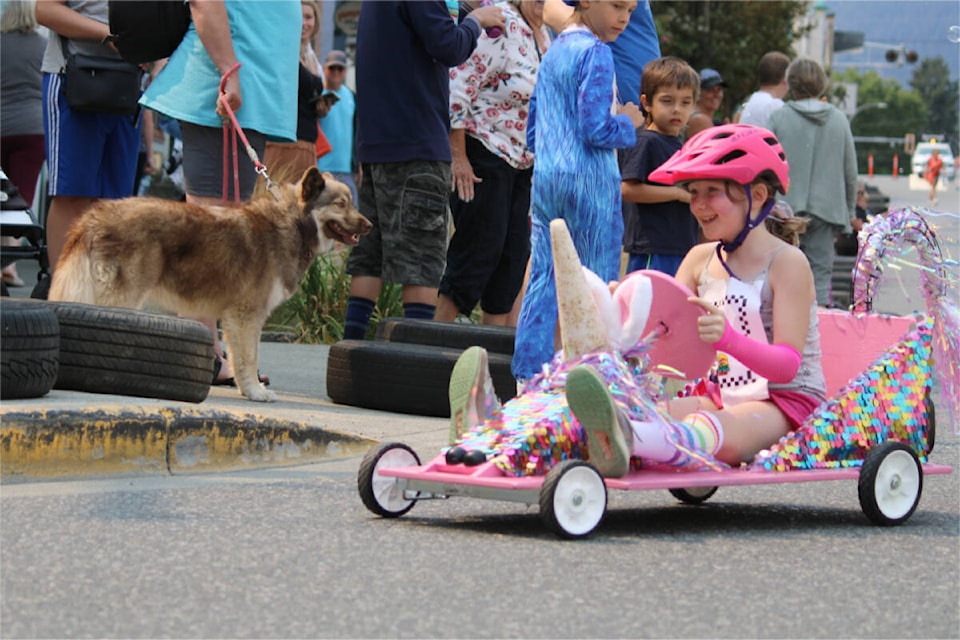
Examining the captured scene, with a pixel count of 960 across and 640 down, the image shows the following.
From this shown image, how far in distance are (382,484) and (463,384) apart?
41 cm

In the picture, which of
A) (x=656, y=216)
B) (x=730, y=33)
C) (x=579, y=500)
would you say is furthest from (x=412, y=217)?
(x=730, y=33)

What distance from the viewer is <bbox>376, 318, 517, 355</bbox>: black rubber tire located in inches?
318

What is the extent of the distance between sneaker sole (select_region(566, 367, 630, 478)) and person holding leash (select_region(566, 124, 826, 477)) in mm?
335

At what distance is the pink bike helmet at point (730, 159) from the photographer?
520 centimetres

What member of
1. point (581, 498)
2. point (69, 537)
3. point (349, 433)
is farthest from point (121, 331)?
point (581, 498)

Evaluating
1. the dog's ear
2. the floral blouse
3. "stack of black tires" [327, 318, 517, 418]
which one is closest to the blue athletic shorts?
the dog's ear

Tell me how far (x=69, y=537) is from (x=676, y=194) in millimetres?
4211

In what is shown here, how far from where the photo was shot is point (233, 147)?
766 cm

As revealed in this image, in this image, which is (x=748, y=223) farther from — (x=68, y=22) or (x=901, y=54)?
(x=901, y=54)

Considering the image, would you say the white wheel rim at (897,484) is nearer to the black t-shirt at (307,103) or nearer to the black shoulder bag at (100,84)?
the black shoulder bag at (100,84)

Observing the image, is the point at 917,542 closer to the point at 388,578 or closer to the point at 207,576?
the point at 388,578

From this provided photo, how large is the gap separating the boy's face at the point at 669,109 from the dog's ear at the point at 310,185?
1754 mm

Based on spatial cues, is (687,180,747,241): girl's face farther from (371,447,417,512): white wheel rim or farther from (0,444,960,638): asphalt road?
(371,447,417,512): white wheel rim

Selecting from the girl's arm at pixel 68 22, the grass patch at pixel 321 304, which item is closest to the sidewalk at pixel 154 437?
the girl's arm at pixel 68 22
